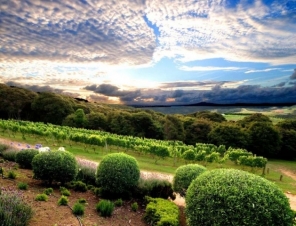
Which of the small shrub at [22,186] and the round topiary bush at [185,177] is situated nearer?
the small shrub at [22,186]

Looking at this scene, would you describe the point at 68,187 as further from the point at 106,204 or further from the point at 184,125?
the point at 184,125

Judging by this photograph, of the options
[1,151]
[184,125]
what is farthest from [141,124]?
[1,151]

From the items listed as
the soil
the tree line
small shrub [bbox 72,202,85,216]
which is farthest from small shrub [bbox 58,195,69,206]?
the tree line

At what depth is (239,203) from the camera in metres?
7.45

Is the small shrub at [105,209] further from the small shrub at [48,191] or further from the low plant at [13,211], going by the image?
the low plant at [13,211]

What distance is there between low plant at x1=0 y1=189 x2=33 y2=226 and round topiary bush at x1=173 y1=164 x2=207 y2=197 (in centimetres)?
682

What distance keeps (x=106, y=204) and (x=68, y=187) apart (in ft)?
11.0

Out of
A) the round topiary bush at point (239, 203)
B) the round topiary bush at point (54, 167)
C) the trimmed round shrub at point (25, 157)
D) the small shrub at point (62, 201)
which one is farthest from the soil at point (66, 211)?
the round topiary bush at point (239, 203)

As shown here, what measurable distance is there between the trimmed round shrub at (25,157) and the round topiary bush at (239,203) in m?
9.99

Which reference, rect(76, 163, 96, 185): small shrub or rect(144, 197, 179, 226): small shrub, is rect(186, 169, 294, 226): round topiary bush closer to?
rect(144, 197, 179, 226): small shrub

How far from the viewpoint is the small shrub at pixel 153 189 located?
13109 mm

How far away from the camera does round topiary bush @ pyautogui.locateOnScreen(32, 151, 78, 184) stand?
1237 centimetres

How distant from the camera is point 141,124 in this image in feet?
189

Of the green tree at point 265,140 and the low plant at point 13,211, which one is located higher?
the low plant at point 13,211
